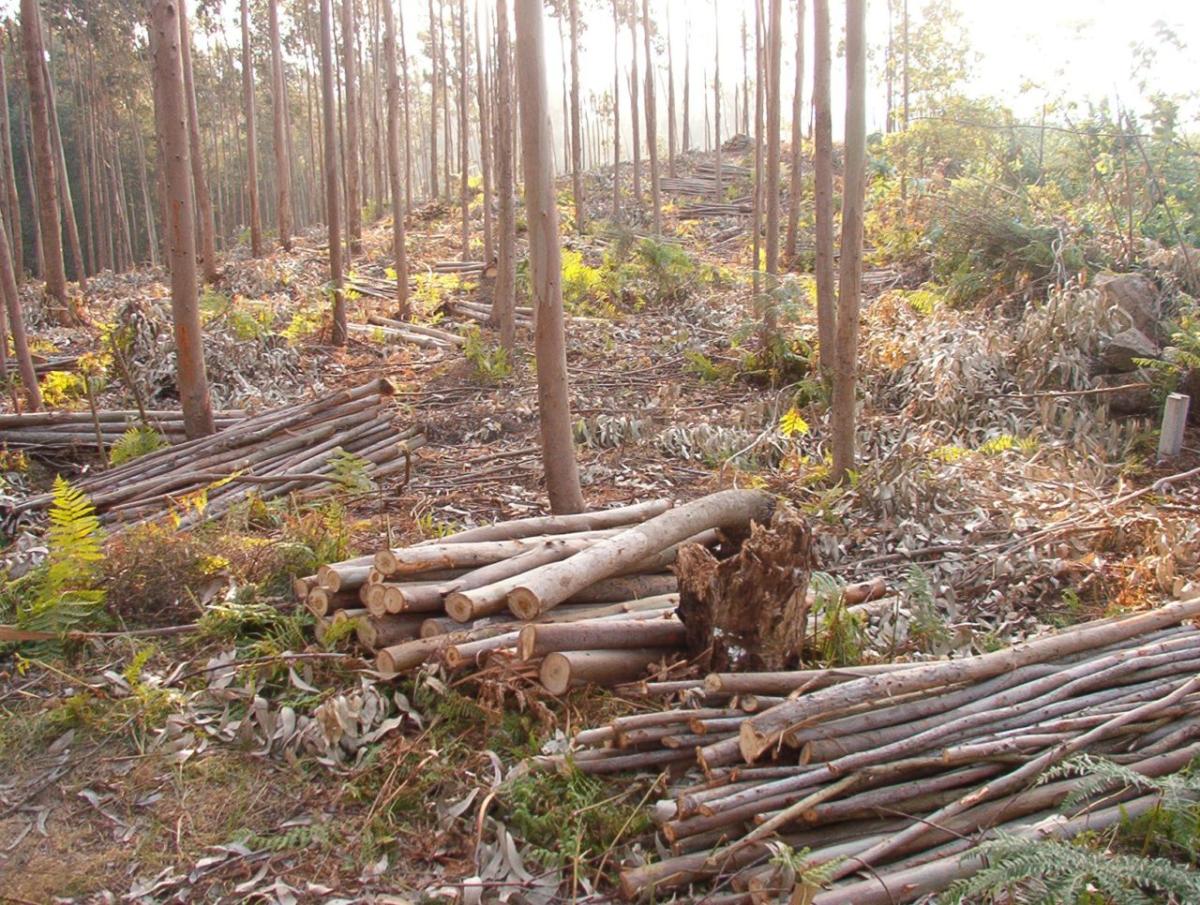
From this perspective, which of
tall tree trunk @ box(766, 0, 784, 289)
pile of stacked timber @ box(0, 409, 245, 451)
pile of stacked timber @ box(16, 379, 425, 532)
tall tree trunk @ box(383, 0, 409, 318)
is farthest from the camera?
tall tree trunk @ box(383, 0, 409, 318)

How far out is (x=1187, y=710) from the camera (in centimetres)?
334

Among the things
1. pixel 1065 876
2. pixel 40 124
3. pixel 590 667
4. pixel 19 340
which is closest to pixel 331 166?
pixel 40 124

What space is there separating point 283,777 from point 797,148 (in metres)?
11.4

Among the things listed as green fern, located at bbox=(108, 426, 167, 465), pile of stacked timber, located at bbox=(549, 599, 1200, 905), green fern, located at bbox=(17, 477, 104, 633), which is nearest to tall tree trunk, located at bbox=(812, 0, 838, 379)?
pile of stacked timber, located at bbox=(549, 599, 1200, 905)

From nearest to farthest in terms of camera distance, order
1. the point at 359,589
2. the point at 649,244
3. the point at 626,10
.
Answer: the point at 359,589 < the point at 649,244 < the point at 626,10

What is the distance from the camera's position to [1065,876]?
8.40 ft

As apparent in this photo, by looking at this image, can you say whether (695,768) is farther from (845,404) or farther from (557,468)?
(845,404)

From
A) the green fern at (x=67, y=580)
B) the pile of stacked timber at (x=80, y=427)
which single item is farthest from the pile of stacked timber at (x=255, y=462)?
the green fern at (x=67, y=580)

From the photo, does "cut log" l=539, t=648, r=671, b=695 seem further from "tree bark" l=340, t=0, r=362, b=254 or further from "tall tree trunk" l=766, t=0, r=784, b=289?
"tree bark" l=340, t=0, r=362, b=254

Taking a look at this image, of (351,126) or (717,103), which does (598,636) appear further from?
(717,103)

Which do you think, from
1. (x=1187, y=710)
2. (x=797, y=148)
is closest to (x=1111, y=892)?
(x=1187, y=710)

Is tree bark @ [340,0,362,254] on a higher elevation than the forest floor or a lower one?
higher

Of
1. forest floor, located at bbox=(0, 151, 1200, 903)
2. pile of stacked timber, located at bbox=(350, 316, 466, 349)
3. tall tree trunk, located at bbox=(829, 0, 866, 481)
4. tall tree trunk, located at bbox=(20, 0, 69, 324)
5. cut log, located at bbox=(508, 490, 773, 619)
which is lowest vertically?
forest floor, located at bbox=(0, 151, 1200, 903)

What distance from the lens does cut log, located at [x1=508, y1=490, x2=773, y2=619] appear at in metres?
4.02
